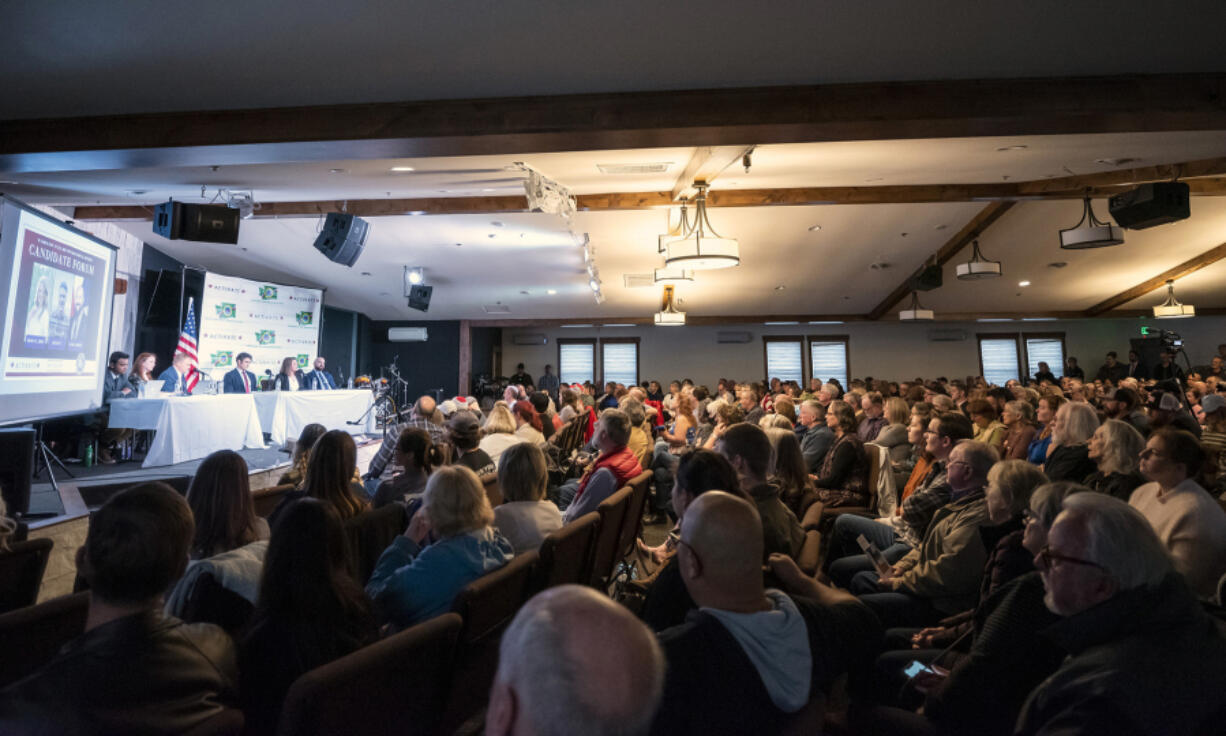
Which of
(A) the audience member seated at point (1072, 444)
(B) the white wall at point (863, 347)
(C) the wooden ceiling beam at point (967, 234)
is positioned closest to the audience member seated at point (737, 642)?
(A) the audience member seated at point (1072, 444)

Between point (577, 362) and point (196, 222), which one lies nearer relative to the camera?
point (196, 222)

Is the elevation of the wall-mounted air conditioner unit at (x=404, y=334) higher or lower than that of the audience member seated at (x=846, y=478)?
higher

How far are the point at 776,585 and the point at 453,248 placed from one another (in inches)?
339

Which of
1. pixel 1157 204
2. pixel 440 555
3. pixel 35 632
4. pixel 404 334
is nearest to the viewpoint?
pixel 35 632

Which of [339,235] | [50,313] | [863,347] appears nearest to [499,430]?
[50,313]

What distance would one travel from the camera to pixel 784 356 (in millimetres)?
15789

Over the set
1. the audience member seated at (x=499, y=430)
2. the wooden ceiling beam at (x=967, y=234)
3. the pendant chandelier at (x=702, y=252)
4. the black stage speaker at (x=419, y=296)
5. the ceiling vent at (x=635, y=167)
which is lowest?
the audience member seated at (x=499, y=430)

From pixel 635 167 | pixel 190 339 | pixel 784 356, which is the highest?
pixel 635 167

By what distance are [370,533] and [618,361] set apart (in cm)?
1400

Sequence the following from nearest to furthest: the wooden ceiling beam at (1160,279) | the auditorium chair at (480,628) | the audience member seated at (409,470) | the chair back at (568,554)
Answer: the auditorium chair at (480,628) < the chair back at (568,554) < the audience member seated at (409,470) < the wooden ceiling beam at (1160,279)

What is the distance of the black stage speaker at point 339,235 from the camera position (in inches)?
263

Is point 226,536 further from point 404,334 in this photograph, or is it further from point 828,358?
point 828,358

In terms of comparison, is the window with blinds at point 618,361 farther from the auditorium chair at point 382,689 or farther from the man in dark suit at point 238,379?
the auditorium chair at point 382,689

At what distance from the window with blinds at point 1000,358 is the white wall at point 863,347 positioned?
21 cm
